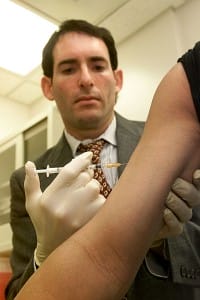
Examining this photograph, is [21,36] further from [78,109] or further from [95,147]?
[95,147]

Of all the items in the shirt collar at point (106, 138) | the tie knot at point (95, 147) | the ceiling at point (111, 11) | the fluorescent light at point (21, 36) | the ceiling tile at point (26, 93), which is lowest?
the tie knot at point (95, 147)

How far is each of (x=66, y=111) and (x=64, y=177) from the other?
670 mm

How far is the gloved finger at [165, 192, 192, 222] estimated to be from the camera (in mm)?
768

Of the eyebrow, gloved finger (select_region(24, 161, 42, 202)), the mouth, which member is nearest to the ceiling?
the eyebrow

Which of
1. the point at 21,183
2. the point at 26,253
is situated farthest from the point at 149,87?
the point at 26,253

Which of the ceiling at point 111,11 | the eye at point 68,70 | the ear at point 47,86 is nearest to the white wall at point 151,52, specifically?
the ceiling at point 111,11

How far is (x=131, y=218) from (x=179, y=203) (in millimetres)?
186

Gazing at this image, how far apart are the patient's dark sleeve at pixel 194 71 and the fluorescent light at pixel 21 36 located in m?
2.05

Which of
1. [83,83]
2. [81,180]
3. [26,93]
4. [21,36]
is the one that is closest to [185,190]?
[81,180]

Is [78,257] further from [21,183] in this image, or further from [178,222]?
[21,183]

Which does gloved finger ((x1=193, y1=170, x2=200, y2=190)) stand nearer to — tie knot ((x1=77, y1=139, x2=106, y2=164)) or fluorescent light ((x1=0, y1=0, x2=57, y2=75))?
tie knot ((x1=77, y1=139, x2=106, y2=164))

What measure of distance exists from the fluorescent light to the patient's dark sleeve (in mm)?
2050

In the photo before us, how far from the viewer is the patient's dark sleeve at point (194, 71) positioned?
2.30 feet

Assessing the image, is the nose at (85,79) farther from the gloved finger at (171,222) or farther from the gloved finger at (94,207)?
the gloved finger at (171,222)
